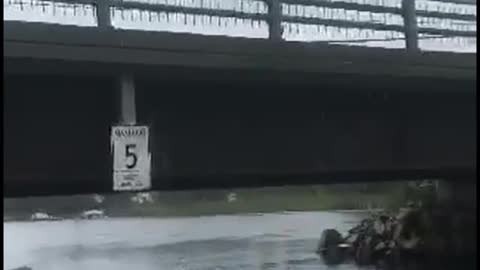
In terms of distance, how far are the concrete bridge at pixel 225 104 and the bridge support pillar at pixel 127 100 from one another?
0.02 m

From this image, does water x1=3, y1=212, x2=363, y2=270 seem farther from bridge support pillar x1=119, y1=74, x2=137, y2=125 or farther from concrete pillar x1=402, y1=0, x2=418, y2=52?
concrete pillar x1=402, y1=0, x2=418, y2=52

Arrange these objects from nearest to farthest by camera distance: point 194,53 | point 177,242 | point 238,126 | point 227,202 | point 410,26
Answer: point 194,53
point 238,126
point 410,26
point 227,202
point 177,242

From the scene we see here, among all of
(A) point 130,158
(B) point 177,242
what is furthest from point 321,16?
(B) point 177,242

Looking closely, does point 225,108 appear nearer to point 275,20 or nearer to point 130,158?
point 275,20

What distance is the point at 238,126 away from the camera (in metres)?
12.2

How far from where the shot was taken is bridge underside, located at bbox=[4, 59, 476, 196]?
10422 mm

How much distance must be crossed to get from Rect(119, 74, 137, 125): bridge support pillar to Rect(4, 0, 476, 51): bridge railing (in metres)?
0.61

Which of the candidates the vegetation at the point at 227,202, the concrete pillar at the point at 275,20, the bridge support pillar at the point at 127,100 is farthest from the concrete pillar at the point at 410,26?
the vegetation at the point at 227,202

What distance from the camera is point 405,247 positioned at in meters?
25.2

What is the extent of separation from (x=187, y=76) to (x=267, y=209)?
63.7ft

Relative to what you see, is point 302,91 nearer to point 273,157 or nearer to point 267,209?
point 273,157

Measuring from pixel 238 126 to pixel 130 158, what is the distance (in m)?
2.76

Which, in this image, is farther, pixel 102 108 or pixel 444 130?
pixel 444 130

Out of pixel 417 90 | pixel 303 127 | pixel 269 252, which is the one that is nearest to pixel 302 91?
pixel 303 127
